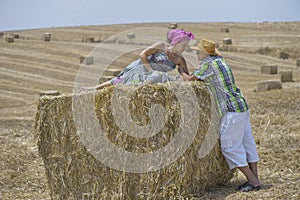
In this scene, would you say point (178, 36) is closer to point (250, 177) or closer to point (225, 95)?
point (225, 95)

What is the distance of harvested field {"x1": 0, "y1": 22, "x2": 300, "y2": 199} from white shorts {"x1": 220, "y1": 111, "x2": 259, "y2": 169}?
Answer: 0.43m

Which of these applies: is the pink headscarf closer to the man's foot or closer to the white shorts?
the white shorts

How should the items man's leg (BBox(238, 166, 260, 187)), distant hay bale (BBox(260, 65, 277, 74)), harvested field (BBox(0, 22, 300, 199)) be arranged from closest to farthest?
1. man's leg (BBox(238, 166, 260, 187))
2. harvested field (BBox(0, 22, 300, 199))
3. distant hay bale (BBox(260, 65, 277, 74))

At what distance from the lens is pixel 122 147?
21.7 ft

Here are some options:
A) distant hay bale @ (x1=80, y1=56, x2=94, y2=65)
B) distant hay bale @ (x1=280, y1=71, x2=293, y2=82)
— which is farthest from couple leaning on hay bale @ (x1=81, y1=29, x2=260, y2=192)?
distant hay bale @ (x1=80, y1=56, x2=94, y2=65)

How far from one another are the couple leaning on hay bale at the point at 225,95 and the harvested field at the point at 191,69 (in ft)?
1.33

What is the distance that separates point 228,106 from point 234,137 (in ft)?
1.30

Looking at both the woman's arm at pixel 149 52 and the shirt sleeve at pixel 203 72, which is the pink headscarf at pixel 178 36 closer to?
the woman's arm at pixel 149 52

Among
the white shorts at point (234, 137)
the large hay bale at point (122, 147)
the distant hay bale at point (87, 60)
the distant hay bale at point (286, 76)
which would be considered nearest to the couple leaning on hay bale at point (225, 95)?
the white shorts at point (234, 137)

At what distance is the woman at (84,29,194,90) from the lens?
6777mm

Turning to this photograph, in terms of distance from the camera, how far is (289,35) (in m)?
34.8

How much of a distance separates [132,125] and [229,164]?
1.36 m

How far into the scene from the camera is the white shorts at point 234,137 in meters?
6.54

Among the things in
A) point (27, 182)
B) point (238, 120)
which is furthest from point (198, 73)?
point (27, 182)
